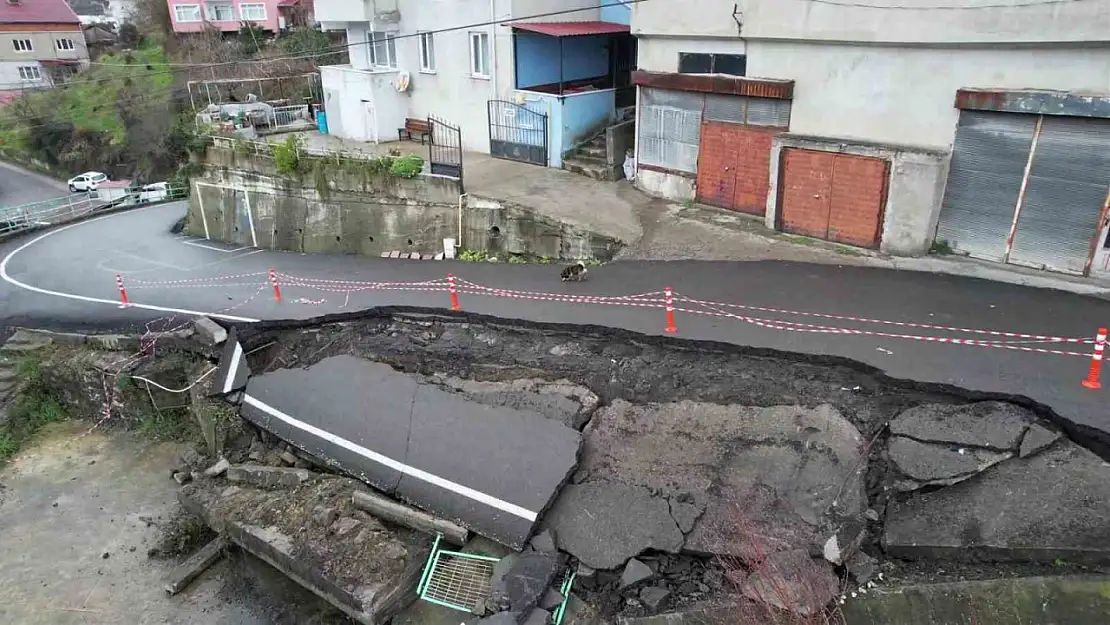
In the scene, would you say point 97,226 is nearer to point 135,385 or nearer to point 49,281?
point 49,281

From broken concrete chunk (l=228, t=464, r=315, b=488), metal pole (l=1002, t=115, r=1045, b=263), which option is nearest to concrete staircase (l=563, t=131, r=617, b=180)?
metal pole (l=1002, t=115, r=1045, b=263)

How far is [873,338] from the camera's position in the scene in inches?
372

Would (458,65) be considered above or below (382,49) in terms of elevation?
below

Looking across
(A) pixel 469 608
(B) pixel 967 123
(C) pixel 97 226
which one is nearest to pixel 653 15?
(B) pixel 967 123

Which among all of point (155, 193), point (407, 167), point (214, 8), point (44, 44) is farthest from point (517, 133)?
point (44, 44)

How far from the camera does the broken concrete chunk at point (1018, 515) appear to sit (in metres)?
6.62

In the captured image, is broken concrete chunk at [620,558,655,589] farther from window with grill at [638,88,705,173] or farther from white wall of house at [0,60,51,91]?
white wall of house at [0,60,51,91]

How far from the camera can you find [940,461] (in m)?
7.41

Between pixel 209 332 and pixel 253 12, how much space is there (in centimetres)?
4717

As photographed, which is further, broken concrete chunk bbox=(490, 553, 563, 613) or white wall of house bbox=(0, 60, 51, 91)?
white wall of house bbox=(0, 60, 51, 91)

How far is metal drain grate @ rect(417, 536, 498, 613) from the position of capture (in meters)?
7.81

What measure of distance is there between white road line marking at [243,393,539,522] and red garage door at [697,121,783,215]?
9.61 m

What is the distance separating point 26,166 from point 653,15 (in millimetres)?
53527

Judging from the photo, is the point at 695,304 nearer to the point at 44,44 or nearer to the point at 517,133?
the point at 517,133
